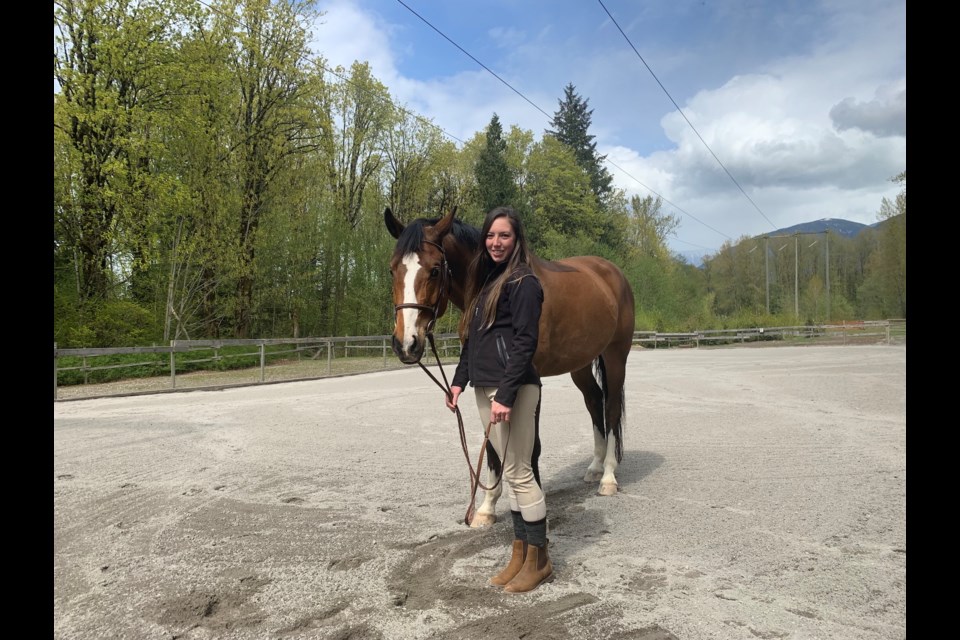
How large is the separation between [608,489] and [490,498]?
1023 millimetres

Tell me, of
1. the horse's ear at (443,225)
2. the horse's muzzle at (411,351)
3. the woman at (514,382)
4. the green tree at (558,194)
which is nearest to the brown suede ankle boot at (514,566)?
the woman at (514,382)

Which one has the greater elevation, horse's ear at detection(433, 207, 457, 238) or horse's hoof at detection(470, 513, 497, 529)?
horse's ear at detection(433, 207, 457, 238)

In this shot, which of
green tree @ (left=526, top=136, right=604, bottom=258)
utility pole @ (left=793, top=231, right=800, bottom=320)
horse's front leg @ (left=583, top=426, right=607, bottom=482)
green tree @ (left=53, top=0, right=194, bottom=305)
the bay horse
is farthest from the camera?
green tree @ (left=526, top=136, right=604, bottom=258)

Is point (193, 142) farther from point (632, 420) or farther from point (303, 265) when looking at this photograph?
point (632, 420)

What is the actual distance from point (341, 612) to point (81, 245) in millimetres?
15028

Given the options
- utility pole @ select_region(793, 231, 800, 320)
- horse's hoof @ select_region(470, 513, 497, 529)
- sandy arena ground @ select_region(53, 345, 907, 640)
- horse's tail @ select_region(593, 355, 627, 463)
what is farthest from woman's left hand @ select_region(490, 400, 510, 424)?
utility pole @ select_region(793, 231, 800, 320)

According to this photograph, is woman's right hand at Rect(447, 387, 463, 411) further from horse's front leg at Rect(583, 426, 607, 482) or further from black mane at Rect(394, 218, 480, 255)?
horse's front leg at Rect(583, 426, 607, 482)

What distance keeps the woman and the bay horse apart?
0.99 feet

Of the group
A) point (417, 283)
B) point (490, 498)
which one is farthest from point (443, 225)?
point (490, 498)

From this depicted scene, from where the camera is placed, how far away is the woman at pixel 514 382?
7.22ft

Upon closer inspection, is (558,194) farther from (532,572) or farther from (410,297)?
(532,572)

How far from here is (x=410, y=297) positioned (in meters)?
2.52

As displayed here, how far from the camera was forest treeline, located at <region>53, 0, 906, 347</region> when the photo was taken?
1282 cm
